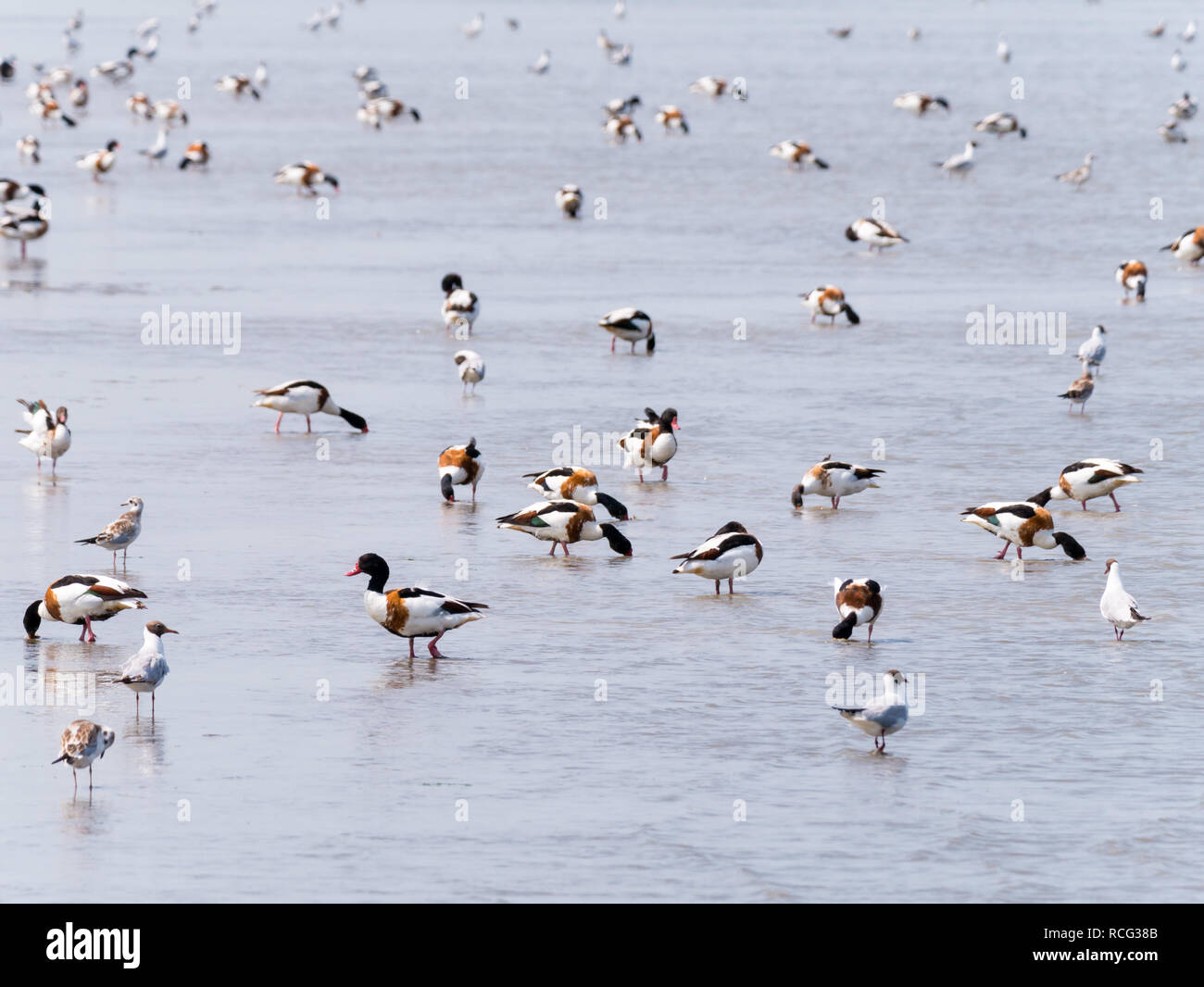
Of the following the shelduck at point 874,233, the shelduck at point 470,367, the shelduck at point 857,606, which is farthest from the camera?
the shelduck at point 874,233


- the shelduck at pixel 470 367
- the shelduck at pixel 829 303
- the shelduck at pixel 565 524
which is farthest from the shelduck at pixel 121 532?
the shelduck at pixel 829 303

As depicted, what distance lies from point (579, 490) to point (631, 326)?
394 inches

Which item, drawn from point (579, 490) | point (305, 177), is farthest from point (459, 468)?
point (305, 177)

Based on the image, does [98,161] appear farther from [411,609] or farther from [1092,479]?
[411,609]

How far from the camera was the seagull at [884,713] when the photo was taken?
14055mm

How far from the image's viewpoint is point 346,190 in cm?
5259

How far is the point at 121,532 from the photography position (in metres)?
18.8

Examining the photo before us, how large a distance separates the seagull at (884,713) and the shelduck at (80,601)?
19.7ft

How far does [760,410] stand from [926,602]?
9074mm

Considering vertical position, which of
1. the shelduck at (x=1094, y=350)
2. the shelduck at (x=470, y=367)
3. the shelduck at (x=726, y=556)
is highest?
the shelduck at (x=1094, y=350)

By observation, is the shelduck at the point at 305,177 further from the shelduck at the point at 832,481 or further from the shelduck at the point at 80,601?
the shelduck at the point at 80,601

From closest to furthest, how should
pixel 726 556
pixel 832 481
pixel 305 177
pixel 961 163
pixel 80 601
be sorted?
pixel 80 601 < pixel 726 556 < pixel 832 481 < pixel 305 177 < pixel 961 163

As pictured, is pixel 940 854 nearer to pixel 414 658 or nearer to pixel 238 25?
pixel 414 658
